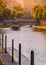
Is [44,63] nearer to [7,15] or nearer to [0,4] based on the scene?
[0,4]

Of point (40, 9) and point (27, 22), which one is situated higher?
point (40, 9)

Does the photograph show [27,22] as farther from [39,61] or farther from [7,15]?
[39,61]

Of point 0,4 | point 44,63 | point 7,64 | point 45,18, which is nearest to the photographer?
point 7,64

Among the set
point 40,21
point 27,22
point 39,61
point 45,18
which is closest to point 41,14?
point 45,18

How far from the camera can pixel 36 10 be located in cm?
9888

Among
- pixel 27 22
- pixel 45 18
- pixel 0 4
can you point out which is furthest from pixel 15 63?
pixel 27 22

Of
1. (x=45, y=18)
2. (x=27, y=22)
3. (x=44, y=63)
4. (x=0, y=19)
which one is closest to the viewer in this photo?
A: (x=44, y=63)

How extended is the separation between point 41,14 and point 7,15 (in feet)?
86.8

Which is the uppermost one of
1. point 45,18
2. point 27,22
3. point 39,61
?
point 39,61

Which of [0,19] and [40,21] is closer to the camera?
[40,21]

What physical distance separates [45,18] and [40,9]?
3.83 m

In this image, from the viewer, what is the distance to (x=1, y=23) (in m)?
112

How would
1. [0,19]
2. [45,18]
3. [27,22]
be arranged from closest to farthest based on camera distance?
[45,18], [0,19], [27,22]

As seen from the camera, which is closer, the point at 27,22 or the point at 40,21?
the point at 40,21
